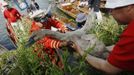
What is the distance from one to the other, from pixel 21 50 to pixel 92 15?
83cm

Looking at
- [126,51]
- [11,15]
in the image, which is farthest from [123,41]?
[11,15]

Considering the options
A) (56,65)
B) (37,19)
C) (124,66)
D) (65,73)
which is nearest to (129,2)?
(124,66)

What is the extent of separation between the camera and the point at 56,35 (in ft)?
10.3

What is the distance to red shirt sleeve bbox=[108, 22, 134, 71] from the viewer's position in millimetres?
2196

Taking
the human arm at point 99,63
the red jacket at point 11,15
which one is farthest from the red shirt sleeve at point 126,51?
the red jacket at point 11,15

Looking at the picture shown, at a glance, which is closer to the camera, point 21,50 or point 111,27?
point 21,50

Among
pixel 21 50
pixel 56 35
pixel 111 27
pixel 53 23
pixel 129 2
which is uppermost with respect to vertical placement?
pixel 129 2

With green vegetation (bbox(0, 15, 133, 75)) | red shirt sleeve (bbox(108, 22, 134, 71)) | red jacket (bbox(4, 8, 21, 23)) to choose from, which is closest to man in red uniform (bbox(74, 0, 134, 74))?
red shirt sleeve (bbox(108, 22, 134, 71))

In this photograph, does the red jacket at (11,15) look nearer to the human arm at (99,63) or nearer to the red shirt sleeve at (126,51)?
the human arm at (99,63)

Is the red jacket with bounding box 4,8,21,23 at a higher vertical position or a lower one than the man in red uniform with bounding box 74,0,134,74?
lower

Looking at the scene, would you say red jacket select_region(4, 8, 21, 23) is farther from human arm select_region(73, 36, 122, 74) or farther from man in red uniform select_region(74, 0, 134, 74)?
man in red uniform select_region(74, 0, 134, 74)

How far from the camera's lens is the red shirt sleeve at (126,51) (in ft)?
7.21

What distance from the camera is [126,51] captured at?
87.1 inches

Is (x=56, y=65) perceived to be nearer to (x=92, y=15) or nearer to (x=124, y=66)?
(x=92, y=15)
